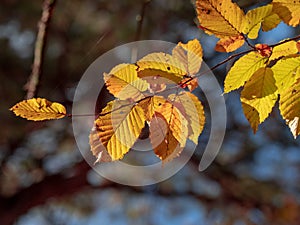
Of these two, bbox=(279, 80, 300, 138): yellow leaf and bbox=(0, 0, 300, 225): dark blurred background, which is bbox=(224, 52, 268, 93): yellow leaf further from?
bbox=(0, 0, 300, 225): dark blurred background

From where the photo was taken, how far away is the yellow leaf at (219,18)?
0.59m

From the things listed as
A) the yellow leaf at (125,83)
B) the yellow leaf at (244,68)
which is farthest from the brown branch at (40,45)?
the yellow leaf at (244,68)

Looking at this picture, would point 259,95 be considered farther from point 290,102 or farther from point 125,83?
point 125,83

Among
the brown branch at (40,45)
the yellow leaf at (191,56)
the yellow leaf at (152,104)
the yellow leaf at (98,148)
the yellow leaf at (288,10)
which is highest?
the yellow leaf at (288,10)

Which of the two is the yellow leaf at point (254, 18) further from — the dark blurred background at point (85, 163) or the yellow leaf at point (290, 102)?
the dark blurred background at point (85, 163)

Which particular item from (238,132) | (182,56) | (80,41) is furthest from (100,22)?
(182,56)

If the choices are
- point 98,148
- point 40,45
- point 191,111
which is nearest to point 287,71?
point 191,111

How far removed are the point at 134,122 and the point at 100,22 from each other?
6.23ft

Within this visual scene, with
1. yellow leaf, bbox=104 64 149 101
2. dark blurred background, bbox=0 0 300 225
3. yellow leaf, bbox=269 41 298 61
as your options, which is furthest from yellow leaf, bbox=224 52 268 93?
dark blurred background, bbox=0 0 300 225

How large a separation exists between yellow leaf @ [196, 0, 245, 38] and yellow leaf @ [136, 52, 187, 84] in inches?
2.7

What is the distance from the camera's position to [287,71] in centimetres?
58

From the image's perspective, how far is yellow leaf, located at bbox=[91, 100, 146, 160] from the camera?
635mm

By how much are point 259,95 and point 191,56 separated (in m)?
0.11

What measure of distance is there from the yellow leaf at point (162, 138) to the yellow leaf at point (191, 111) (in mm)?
29
